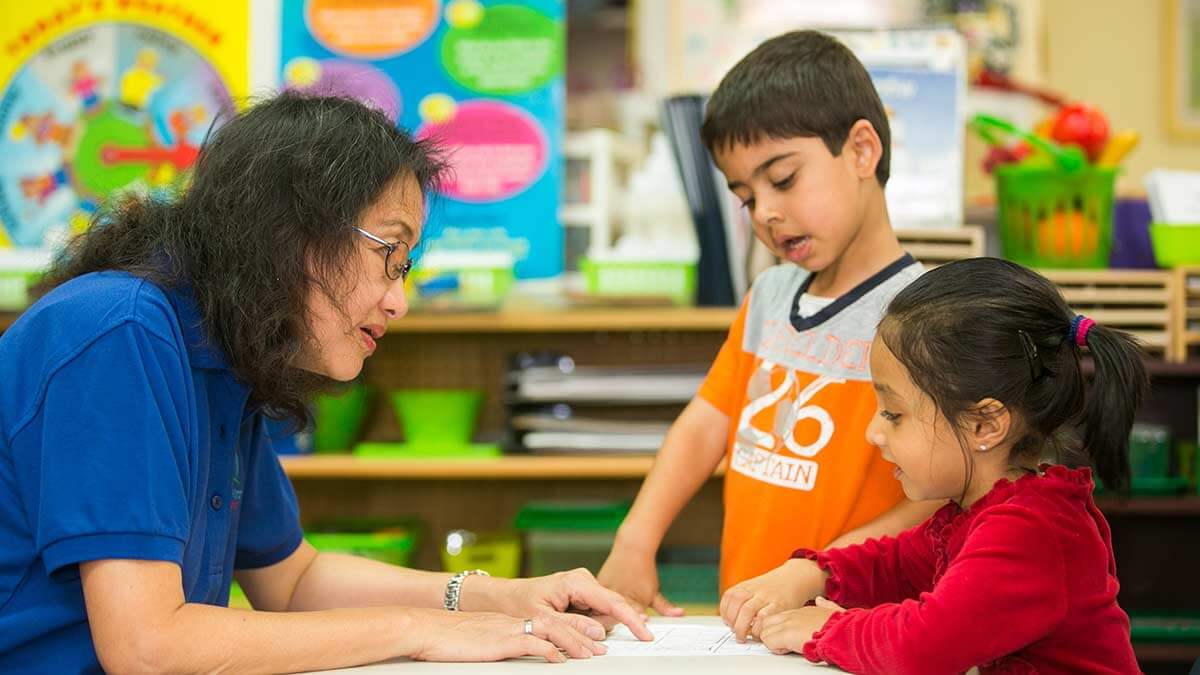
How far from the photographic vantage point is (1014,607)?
966 millimetres

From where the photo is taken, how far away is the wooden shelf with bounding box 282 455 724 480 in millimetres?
2229

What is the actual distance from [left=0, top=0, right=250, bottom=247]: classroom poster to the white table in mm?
1668

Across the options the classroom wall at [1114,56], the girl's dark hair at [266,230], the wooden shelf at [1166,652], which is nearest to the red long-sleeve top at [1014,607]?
the girl's dark hair at [266,230]

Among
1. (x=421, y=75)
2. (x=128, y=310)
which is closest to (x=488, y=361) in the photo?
(x=421, y=75)

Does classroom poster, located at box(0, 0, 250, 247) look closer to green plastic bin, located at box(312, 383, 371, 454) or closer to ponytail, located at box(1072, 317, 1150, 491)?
green plastic bin, located at box(312, 383, 371, 454)

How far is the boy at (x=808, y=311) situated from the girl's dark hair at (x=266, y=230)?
0.44 meters

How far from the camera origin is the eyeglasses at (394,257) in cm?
113

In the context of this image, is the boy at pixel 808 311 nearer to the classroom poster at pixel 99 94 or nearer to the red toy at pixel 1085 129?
the red toy at pixel 1085 129

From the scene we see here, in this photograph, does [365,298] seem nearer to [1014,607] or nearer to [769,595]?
[769,595]

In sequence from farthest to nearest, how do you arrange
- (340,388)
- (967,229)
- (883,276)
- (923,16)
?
1. (923,16)
2. (967,229)
3. (883,276)
4. (340,388)

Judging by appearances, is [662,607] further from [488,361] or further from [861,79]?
[488,361]

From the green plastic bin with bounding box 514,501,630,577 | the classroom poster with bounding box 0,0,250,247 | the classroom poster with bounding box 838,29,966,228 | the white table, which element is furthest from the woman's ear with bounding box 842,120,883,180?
the classroom poster with bounding box 0,0,250,247

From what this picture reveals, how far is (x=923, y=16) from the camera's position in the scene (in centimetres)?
335

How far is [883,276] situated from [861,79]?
23 centimetres
